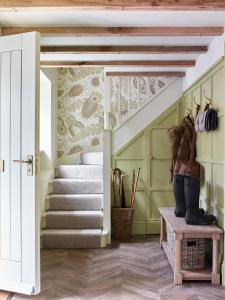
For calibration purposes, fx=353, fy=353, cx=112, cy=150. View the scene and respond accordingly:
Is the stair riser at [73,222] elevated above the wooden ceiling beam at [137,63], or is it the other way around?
the wooden ceiling beam at [137,63]

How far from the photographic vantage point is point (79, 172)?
5.38 meters

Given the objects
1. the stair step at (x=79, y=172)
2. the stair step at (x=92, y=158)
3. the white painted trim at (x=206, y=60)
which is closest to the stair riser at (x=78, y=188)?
the stair step at (x=79, y=172)

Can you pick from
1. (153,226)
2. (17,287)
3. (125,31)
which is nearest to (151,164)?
(153,226)

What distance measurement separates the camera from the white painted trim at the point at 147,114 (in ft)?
16.8

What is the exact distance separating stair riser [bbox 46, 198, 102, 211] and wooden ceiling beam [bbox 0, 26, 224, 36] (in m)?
2.39

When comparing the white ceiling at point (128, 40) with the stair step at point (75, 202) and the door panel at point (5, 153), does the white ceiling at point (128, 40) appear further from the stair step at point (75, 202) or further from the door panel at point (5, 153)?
the stair step at point (75, 202)

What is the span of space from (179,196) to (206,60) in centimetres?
151

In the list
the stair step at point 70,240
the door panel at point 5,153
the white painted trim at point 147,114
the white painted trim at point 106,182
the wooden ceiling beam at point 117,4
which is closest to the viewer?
the wooden ceiling beam at point 117,4

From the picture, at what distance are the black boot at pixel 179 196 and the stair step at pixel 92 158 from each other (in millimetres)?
1913

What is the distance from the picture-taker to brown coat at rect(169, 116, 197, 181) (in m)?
4.17

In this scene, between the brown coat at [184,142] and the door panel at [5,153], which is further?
the brown coat at [184,142]

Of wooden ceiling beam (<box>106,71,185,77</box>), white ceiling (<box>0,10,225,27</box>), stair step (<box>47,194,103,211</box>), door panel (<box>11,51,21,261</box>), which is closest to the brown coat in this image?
wooden ceiling beam (<box>106,71,185,77</box>)

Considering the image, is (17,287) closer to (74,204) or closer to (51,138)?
(74,204)

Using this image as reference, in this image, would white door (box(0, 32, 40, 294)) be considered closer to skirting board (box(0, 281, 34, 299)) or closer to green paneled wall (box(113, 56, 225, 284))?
skirting board (box(0, 281, 34, 299))
